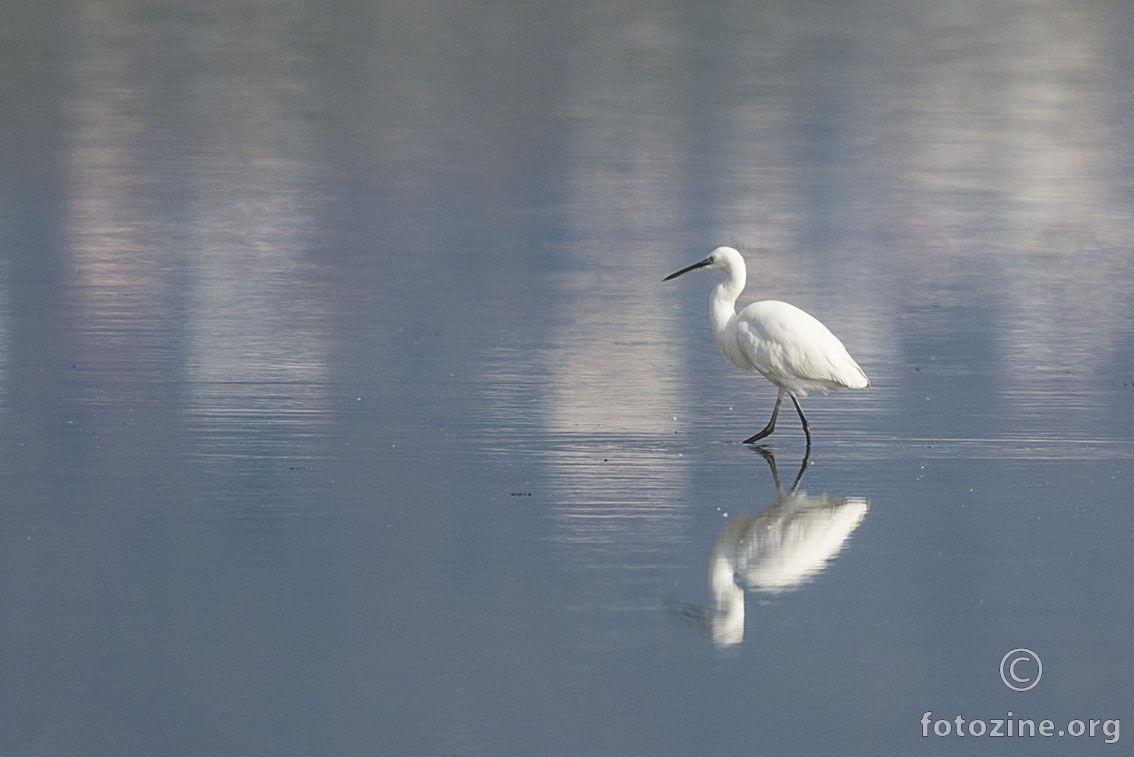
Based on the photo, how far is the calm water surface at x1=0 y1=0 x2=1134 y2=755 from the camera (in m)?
6.71

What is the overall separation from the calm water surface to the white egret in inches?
9.6

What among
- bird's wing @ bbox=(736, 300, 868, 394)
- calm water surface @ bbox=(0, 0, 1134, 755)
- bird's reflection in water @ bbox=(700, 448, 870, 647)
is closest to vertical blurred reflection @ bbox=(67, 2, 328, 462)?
calm water surface @ bbox=(0, 0, 1134, 755)

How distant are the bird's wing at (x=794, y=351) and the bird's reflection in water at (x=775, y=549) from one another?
1.49 meters

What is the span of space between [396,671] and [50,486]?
300 centimetres

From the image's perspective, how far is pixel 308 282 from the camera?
14.8m

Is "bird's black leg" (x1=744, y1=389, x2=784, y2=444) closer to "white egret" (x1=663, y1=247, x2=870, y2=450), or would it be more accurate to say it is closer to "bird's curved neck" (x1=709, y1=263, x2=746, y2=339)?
"white egret" (x1=663, y1=247, x2=870, y2=450)

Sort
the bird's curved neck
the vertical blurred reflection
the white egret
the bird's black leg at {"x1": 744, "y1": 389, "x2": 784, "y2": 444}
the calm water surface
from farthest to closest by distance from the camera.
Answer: the vertical blurred reflection < the bird's curved neck < the white egret < the bird's black leg at {"x1": 744, "y1": 389, "x2": 784, "y2": 444} < the calm water surface

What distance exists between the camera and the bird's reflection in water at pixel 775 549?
24.5 feet

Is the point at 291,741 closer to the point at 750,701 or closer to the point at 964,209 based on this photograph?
the point at 750,701

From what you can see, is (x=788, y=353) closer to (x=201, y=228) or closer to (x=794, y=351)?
(x=794, y=351)

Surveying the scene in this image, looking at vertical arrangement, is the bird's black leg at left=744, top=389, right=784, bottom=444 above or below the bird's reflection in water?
below

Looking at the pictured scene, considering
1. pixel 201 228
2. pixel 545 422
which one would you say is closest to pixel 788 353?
pixel 545 422

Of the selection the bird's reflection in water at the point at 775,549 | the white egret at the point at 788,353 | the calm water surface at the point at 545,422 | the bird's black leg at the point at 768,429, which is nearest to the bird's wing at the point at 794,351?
the white egret at the point at 788,353

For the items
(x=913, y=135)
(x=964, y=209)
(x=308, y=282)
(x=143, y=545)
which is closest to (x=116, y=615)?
(x=143, y=545)
